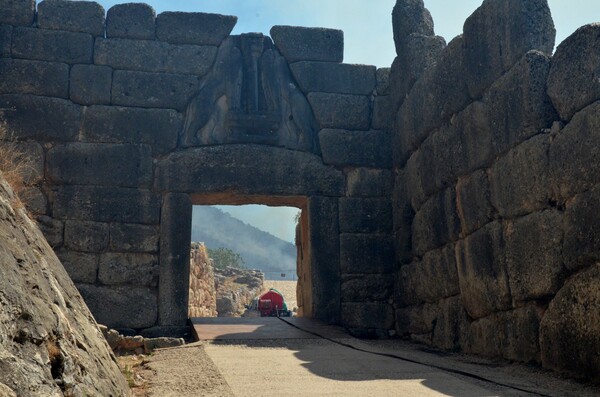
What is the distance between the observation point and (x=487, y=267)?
592cm

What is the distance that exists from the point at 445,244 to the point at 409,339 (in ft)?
4.83

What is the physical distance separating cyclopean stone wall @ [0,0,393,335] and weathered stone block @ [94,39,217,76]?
0.01 m

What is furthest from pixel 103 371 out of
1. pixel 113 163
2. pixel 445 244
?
pixel 113 163

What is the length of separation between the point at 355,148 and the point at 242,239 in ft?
480

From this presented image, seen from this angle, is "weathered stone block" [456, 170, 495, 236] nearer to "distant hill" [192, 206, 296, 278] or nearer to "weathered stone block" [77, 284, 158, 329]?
"weathered stone block" [77, 284, 158, 329]

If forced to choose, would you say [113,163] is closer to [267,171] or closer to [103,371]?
[267,171]

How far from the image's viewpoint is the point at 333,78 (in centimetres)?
883

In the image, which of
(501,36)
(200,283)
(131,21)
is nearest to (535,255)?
(501,36)

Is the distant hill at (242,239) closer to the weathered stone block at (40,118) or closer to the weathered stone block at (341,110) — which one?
Answer: the weathered stone block at (341,110)

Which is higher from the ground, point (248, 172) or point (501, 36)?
point (501, 36)

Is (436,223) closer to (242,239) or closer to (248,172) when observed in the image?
(248,172)

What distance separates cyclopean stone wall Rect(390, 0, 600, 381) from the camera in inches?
181

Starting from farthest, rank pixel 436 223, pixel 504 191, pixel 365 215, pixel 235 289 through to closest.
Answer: pixel 235 289 < pixel 365 215 < pixel 436 223 < pixel 504 191

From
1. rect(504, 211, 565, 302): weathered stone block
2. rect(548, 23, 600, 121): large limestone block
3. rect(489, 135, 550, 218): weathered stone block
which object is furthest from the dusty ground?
rect(548, 23, 600, 121): large limestone block
